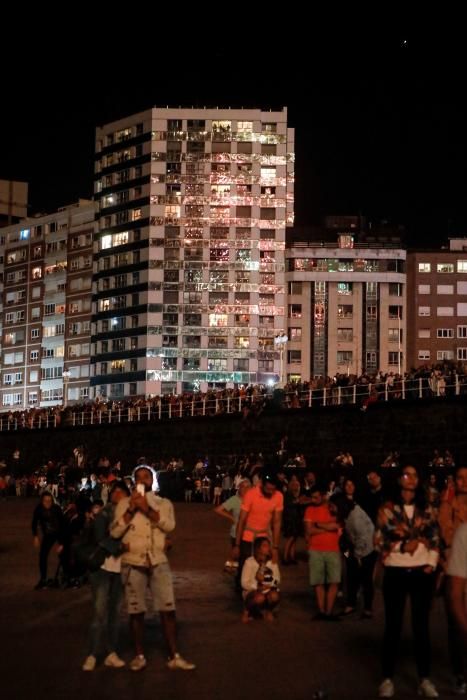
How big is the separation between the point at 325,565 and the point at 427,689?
3824mm

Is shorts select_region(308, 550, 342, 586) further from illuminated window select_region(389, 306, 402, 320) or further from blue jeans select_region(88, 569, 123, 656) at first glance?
illuminated window select_region(389, 306, 402, 320)

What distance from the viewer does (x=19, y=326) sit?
10475cm

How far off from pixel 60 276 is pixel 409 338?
32098 millimetres

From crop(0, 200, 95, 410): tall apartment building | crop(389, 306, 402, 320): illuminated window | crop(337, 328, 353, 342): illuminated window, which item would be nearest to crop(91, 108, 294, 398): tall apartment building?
crop(337, 328, 353, 342): illuminated window

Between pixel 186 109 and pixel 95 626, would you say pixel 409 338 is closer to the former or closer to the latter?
pixel 186 109

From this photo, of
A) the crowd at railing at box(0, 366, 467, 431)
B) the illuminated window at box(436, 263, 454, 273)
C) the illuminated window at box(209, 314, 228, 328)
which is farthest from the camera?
the illuminated window at box(209, 314, 228, 328)

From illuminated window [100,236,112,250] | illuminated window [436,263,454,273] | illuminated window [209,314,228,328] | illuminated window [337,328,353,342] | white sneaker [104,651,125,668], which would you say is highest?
illuminated window [100,236,112,250]

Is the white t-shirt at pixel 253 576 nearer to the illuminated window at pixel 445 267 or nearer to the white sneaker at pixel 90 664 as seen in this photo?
the white sneaker at pixel 90 664

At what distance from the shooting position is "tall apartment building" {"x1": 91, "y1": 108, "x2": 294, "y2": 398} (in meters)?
90.9

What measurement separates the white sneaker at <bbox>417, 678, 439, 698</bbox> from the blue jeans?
115 inches

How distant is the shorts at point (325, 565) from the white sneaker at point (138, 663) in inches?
126

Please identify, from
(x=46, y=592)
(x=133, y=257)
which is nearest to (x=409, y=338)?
(x=133, y=257)

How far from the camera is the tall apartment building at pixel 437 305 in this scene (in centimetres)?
8956

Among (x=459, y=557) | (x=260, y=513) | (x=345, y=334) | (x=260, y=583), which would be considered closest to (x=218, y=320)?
(x=345, y=334)
